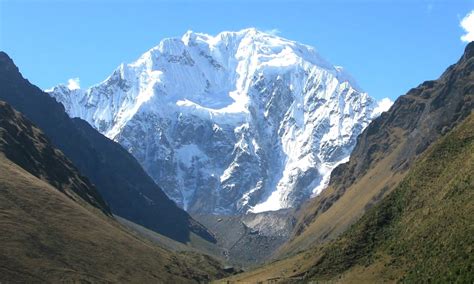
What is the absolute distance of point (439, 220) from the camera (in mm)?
196625

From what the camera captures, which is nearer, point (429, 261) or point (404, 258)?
point (429, 261)

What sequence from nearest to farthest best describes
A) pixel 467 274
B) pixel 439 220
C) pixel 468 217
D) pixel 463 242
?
pixel 467 274 < pixel 463 242 < pixel 468 217 < pixel 439 220

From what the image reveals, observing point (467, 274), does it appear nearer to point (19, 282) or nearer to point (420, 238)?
point (420, 238)

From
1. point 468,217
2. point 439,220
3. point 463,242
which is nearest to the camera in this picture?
point 463,242

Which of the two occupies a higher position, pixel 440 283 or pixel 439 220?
pixel 439 220

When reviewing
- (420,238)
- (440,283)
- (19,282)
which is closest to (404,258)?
(420,238)

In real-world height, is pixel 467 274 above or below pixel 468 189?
below

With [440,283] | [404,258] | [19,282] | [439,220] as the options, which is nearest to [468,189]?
[439,220]

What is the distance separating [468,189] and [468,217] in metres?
17.5

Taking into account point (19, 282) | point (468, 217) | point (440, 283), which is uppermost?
point (19, 282)

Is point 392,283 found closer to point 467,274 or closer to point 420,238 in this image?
point 420,238

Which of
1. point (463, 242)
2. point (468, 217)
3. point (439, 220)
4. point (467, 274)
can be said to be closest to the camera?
point (467, 274)

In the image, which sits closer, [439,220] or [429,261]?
[429,261]

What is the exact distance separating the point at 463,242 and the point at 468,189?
100.0 feet
